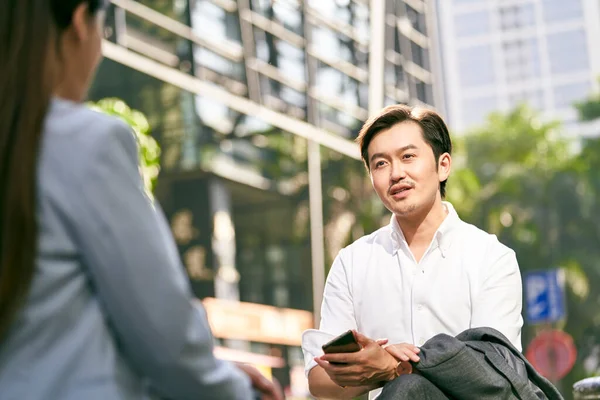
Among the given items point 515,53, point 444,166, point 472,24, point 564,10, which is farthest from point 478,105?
point 444,166

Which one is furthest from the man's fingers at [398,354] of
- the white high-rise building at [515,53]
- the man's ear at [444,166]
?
the white high-rise building at [515,53]

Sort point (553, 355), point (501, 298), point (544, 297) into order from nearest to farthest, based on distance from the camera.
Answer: point (501, 298)
point (553, 355)
point (544, 297)

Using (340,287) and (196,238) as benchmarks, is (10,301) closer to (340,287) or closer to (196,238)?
(340,287)

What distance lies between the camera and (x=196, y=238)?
26516 mm

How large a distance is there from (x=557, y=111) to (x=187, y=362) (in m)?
102

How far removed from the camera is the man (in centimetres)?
321

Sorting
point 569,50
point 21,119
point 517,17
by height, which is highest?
point 517,17

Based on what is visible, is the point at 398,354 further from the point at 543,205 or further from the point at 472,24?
the point at 472,24

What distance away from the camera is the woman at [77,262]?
58.9 inches

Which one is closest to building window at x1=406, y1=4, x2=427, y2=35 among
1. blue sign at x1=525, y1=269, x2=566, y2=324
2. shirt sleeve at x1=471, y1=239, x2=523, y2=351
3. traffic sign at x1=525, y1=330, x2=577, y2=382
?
blue sign at x1=525, y1=269, x2=566, y2=324

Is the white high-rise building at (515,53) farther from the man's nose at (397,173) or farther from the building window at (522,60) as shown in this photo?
the man's nose at (397,173)

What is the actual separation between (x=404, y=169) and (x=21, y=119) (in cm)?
192

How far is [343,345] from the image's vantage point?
2.65 metres

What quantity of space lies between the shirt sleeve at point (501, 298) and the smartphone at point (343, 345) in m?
0.58
